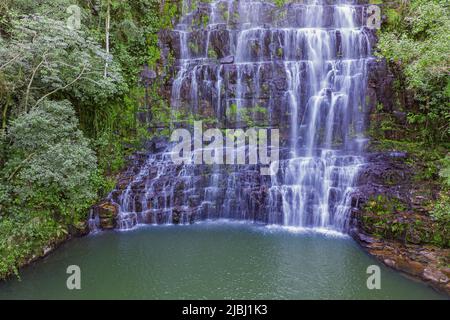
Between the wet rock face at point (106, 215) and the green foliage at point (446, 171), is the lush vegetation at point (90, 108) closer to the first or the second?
the green foliage at point (446, 171)

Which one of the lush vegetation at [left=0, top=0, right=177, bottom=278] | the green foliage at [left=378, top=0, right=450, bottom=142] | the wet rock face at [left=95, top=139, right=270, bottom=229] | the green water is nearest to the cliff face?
the green water

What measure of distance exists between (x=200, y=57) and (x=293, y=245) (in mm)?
8988

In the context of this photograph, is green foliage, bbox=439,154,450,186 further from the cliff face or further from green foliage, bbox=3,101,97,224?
green foliage, bbox=3,101,97,224

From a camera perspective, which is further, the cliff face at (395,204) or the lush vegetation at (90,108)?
the lush vegetation at (90,108)

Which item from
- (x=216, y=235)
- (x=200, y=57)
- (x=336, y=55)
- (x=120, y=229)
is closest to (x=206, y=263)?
(x=216, y=235)

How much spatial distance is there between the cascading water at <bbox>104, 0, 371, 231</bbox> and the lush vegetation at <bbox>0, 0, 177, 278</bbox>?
190cm

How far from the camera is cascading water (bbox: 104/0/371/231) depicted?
12.9 m

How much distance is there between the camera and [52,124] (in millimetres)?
10297

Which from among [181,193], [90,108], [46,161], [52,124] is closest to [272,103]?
[181,193]

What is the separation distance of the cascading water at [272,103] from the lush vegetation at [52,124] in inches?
74.7

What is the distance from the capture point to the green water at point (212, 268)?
28.4 feet

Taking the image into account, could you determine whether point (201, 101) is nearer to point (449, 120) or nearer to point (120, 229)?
point (120, 229)

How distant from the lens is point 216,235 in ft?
39.2

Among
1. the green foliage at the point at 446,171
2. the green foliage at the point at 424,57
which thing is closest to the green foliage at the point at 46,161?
the green foliage at the point at 424,57
